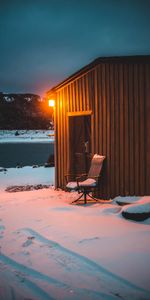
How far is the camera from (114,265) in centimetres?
426

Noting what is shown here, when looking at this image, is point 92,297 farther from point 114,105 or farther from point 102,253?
point 114,105

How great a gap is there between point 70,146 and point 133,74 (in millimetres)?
3340

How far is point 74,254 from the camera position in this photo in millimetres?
4656

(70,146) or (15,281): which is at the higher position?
(70,146)

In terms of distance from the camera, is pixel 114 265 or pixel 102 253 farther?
pixel 102 253

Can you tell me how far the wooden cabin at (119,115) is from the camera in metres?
7.75

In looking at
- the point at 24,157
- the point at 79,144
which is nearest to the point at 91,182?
the point at 79,144

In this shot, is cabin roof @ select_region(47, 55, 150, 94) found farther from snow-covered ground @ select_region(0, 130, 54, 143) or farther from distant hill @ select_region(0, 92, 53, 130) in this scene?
distant hill @ select_region(0, 92, 53, 130)

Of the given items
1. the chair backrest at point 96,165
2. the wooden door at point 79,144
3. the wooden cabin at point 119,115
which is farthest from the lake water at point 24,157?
the chair backrest at point 96,165

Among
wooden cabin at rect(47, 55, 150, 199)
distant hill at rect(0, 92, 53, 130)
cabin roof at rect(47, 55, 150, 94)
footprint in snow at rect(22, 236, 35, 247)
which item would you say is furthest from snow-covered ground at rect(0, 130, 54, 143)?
footprint in snow at rect(22, 236, 35, 247)

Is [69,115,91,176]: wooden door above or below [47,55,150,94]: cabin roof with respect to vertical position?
below

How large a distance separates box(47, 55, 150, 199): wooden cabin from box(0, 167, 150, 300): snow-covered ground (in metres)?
0.92

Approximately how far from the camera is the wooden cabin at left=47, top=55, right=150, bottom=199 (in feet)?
25.4

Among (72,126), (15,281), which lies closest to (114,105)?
(72,126)
